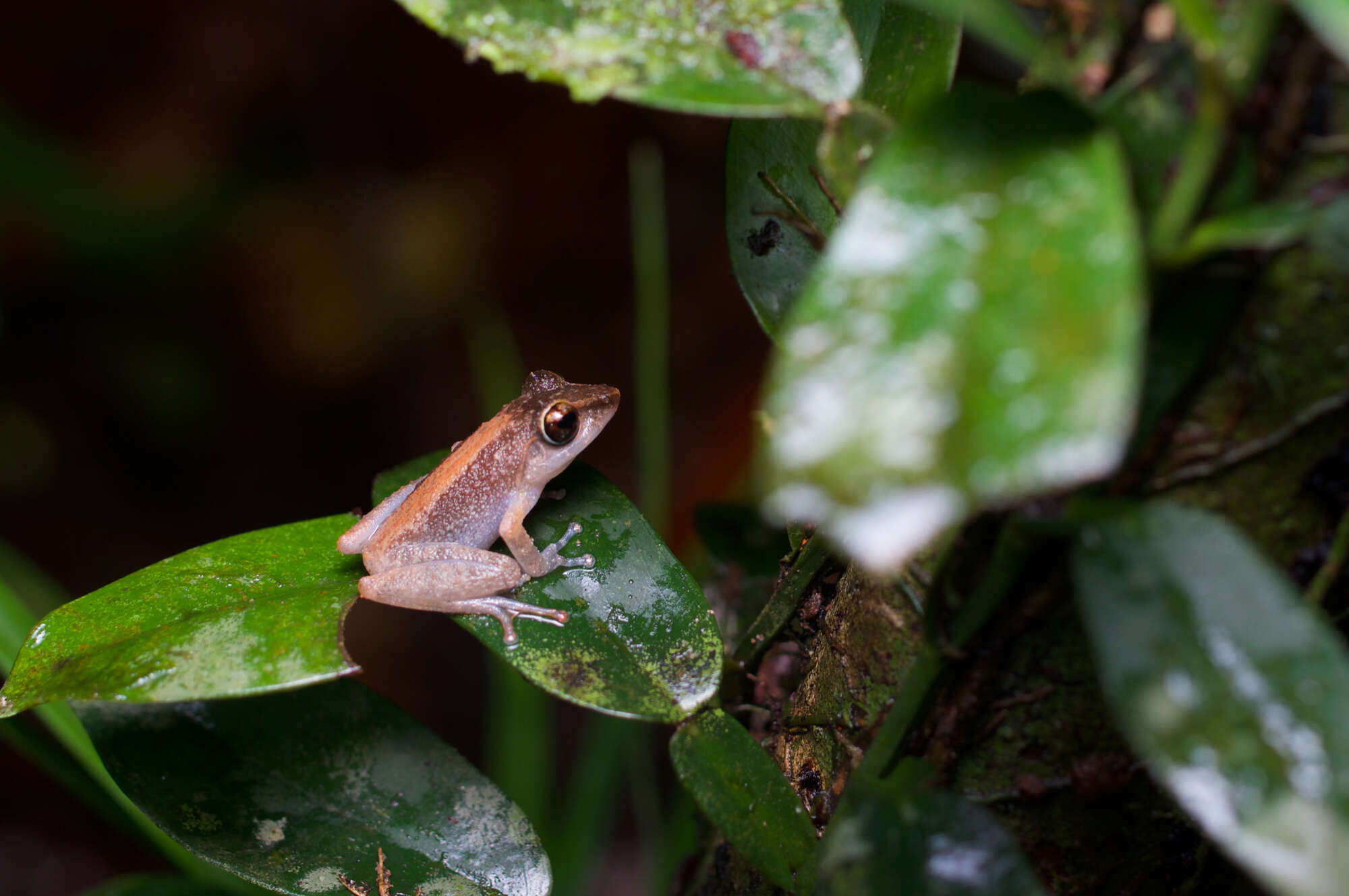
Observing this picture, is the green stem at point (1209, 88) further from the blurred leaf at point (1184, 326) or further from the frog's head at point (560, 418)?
the frog's head at point (560, 418)

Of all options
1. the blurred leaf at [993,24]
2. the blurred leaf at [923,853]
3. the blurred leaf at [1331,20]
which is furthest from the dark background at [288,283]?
the blurred leaf at [1331,20]

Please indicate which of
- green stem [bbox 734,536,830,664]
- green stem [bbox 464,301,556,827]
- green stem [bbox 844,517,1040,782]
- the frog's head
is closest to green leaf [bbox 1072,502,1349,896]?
green stem [bbox 844,517,1040,782]

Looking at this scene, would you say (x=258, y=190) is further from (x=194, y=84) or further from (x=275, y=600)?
(x=275, y=600)

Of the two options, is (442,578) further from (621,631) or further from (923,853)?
(923,853)

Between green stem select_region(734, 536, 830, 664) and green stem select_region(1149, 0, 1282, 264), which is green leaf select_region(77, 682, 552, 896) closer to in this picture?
green stem select_region(734, 536, 830, 664)

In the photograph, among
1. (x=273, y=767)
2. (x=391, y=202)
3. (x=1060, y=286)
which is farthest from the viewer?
(x=391, y=202)

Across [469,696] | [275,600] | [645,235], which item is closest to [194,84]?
[645,235]
